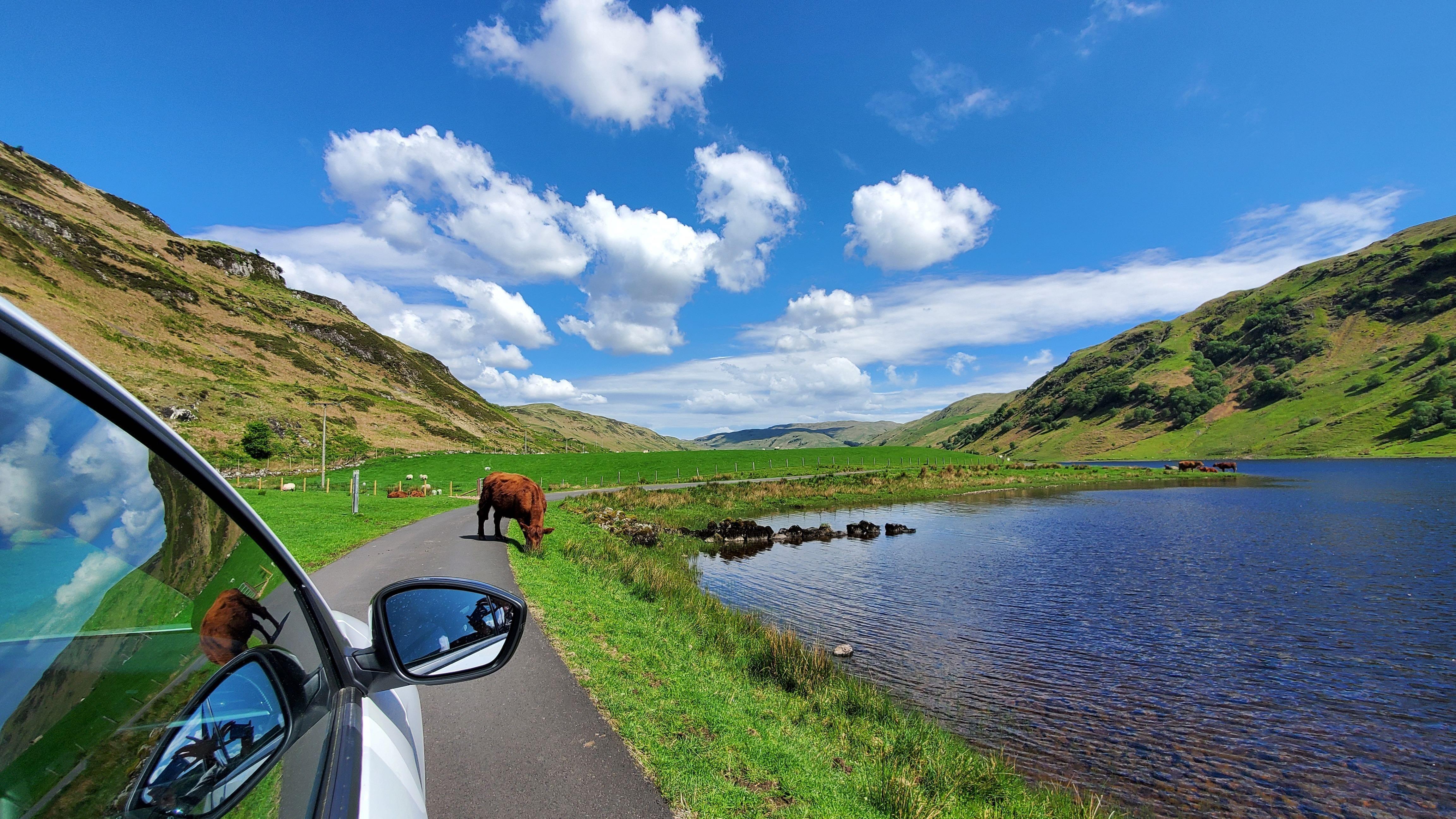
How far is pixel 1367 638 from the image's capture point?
46.2 ft

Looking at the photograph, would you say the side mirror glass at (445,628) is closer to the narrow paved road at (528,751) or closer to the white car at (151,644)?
the white car at (151,644)

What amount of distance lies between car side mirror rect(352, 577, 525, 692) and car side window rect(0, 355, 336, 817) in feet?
1.35

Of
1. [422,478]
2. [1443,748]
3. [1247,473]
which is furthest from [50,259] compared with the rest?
[1247,473]

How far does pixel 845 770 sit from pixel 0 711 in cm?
740

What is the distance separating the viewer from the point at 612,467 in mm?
71750

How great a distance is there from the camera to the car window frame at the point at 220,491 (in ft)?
3.76

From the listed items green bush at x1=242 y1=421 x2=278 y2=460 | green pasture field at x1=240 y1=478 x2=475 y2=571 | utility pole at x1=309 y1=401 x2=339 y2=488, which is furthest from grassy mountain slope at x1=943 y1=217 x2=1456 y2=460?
green bush at x1=242 y1=421 x2=278 y2=460

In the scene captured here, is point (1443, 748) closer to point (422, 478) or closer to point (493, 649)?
point (493, 649)

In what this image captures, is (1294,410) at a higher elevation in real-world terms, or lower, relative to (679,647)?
higher

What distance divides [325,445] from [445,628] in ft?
156

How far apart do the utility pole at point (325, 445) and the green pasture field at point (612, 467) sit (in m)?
0.99

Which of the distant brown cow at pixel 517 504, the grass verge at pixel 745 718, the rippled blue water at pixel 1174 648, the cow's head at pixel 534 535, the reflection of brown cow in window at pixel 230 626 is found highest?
the reflection of brown cow in window at pixel 230 626

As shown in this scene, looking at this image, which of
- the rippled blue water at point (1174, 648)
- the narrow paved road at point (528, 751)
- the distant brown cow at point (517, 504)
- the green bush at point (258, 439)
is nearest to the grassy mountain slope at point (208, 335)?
the green bush at point (258, 439)

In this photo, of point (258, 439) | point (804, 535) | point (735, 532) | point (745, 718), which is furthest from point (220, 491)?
point (258, 439)
